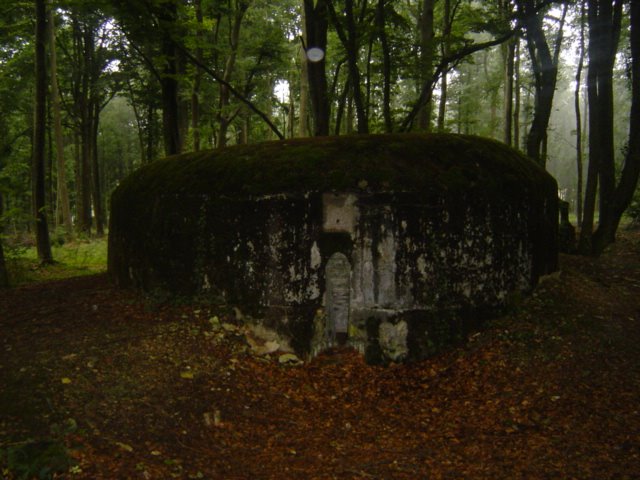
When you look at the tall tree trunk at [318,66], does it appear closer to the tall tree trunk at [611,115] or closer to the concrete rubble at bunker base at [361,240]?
the concrete rubble at bunker base at [361,240]

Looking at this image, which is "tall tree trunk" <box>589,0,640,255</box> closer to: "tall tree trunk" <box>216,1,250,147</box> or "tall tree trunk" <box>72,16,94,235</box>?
"tall tree trunk" <box>216,1,250,147</box>

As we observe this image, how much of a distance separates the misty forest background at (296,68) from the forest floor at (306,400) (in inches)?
156

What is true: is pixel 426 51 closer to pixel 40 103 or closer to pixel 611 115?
pixel 611 115

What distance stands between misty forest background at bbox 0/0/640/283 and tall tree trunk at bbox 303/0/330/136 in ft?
0.09

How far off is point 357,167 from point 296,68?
17381 millimetres

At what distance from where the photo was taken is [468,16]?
12.9 m

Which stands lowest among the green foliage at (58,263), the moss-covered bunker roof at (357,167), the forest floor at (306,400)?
the forest floor at (306,400)

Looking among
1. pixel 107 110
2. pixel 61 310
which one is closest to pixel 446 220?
pixel 61 310

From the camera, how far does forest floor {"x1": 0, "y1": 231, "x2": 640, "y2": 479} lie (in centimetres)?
359

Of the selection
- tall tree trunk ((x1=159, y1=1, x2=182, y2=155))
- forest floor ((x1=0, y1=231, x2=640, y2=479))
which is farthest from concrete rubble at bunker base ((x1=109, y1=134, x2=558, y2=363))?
tall tree trunk ((x1=159, y1=1, x2=182, y2=155))

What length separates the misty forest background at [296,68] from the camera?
8812 mm

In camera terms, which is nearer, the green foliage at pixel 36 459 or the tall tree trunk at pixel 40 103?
the green foliage at pixel 36 459

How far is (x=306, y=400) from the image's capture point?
484 cm

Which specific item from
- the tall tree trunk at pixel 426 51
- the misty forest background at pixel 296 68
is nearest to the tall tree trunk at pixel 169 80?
the misty forest background at pixel 296 68
